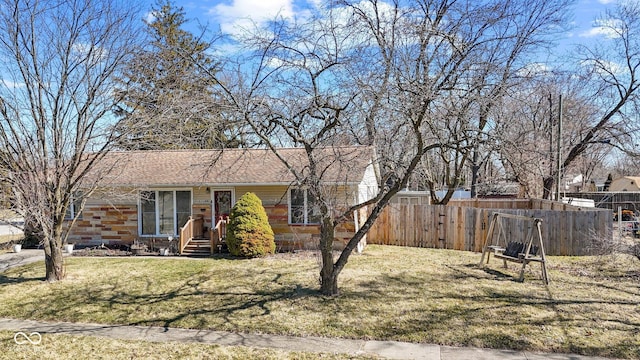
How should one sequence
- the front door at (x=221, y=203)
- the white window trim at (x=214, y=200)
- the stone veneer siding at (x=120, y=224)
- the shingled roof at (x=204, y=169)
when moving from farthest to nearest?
the front door at (x=221, y=203) < the white window trim at (x=214, y=200) < the stone veneer siding at (x=120, y=224) < the shingled roof at (x=204, y=169)

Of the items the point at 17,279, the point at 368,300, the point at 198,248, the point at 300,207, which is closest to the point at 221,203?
the point at 198,248

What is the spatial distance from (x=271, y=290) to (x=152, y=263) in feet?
15.6

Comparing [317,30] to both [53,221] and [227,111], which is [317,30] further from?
[53,221]

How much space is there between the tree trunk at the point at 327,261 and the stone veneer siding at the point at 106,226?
934 cm

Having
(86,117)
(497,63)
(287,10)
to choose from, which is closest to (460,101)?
(497,63)

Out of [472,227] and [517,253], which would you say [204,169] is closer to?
[472,227]

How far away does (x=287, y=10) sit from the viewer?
7887 millimetres

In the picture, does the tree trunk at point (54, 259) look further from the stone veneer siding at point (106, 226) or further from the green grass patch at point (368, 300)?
the stone veneer siding at point (106, 226)

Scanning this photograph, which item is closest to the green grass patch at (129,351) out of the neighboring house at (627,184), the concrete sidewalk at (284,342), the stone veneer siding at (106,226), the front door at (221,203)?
the concrete sidewalk at (284,342)

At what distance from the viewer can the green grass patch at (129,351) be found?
630 centimetres

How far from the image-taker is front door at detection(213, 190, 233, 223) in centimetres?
1514

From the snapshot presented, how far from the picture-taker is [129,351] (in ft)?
21.3

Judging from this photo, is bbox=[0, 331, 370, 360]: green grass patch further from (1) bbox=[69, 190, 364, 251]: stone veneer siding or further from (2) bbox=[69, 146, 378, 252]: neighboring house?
(1) bbox=[69, 190, 364, 251]: stone veneer siding

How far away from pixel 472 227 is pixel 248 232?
7.91 meters
